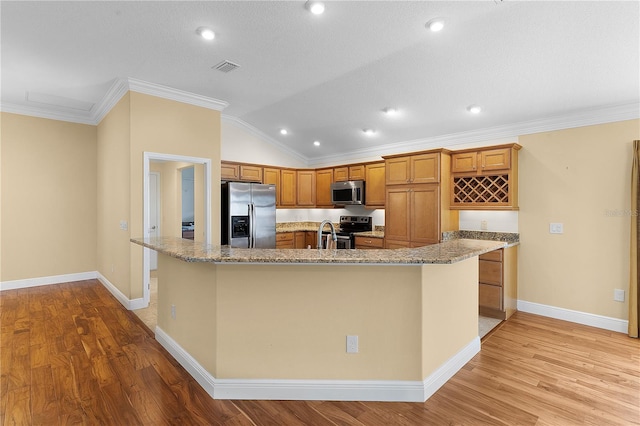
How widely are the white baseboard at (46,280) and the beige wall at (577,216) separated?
22.6 ft

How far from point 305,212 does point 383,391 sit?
5.15m

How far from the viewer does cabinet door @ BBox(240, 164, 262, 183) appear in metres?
5.89

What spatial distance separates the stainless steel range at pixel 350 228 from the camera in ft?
18.7

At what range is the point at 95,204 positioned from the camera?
566 cm

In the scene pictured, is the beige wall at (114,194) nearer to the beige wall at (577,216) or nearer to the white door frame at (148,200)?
the white door frame at (148,200)

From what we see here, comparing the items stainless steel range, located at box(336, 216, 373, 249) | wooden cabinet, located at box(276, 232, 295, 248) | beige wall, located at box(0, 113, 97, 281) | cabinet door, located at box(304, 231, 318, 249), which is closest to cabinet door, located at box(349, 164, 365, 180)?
stainless steel range, located at box(336, 216, 373, 249)

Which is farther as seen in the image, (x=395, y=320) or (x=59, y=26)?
(x=59, y=26)

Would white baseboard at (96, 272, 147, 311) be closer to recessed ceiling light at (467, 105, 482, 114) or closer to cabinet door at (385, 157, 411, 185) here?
cabinet door at (385, 157, 411, 185)

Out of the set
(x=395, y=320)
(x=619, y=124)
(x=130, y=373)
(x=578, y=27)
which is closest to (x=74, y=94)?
(x=130, y=373)

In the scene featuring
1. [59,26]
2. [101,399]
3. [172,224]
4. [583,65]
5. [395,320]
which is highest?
[59,26]

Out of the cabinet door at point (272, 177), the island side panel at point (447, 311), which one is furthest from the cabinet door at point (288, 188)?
the island side panel at point (447, 311)

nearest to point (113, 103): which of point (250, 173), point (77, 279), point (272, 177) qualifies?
point (250, 173)

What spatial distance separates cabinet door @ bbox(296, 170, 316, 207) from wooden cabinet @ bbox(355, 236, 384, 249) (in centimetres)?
154

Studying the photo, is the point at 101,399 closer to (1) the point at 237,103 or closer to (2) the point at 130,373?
(2) the point at 130,373
